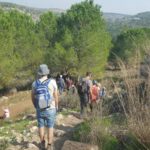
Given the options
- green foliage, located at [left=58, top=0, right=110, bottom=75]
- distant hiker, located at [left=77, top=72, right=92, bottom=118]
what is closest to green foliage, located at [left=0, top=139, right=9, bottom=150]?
distant hiker, located at [left=77, top=72, right=92, bottom=118]

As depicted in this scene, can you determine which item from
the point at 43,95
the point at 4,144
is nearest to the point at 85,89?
the point at 4,144

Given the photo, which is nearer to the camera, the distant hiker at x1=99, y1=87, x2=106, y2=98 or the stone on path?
the stone on path

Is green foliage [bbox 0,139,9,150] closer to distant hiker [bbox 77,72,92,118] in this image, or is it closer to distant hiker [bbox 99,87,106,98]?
distant hiker [bbox 99,87,106,98]

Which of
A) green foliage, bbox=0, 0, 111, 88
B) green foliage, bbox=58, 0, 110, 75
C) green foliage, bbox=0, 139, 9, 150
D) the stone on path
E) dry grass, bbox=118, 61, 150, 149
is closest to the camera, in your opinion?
dry grass, bbox=118, 61, 150, 149

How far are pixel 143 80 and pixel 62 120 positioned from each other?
5444 millimetres

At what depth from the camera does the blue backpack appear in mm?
7539

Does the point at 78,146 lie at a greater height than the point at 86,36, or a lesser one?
greater

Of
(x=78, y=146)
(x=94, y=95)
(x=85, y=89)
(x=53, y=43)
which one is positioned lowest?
(x=53, y=43)

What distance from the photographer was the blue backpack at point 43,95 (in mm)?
7539

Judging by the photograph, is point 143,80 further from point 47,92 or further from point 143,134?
point 47,92

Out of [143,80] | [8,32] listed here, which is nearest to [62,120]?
[143,80]

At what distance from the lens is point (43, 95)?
756cm

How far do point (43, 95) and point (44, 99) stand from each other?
69mm

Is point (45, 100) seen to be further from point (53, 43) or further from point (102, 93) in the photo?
point (53, 43)
